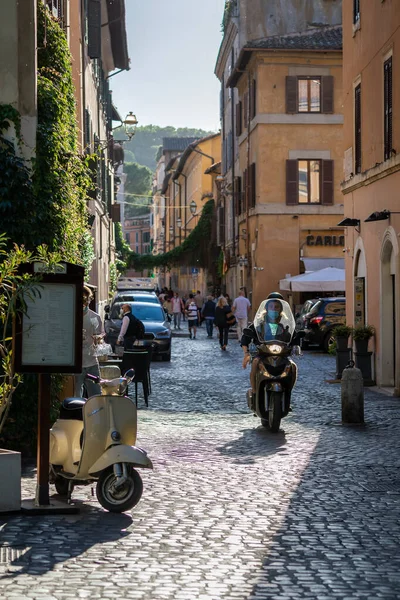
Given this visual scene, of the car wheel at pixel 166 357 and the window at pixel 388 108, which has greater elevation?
the window at pixel 388 108

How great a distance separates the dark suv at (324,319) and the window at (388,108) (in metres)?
11.3

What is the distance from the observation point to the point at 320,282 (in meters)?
36.8

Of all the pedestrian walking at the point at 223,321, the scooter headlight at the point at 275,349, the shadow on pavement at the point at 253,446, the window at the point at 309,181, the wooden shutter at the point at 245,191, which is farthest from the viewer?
the wooden shutter at the point at 245,191

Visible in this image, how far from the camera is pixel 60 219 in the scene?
1195 centimetres

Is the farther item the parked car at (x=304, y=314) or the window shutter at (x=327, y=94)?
the window shutter at (x=327, y=94)

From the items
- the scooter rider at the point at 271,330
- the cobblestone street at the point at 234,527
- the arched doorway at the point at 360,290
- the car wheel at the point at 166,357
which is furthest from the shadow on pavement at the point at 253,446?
the car wheel at the point at 166,357

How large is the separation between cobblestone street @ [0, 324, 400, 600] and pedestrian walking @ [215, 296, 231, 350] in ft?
61.0

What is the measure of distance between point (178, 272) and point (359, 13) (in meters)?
76.3

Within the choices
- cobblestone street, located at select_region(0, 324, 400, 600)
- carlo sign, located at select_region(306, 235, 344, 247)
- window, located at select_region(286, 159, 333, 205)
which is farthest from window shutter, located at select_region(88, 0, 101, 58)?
cobblestone street, located at select_region(0, 324, 400, 600)

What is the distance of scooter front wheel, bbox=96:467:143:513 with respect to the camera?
8758 millimetres

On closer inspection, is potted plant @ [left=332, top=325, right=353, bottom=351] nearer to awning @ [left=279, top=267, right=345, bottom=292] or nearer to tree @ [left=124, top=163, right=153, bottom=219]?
awning @ [left=279, top=267, right=345, bottom=292]

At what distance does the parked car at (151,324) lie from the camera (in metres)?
28.2

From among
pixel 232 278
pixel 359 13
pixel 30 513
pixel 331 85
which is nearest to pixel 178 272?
pixel 232 278

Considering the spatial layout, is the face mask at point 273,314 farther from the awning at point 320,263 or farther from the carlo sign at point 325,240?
the carlo sign at point 325,240
